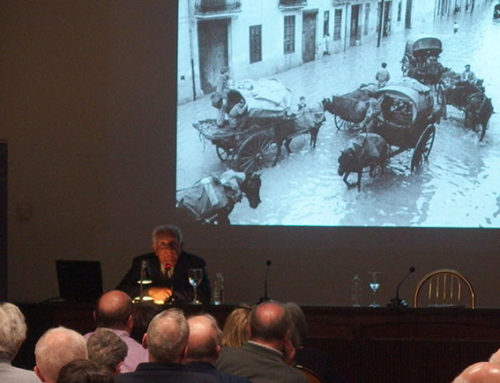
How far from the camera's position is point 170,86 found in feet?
26.4

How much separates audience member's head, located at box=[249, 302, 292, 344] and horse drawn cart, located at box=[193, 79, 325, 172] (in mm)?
4079

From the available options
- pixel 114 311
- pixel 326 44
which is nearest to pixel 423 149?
pixel 326 44

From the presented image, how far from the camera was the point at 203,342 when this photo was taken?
3.61 metres

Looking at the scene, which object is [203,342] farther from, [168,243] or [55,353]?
[168,243]

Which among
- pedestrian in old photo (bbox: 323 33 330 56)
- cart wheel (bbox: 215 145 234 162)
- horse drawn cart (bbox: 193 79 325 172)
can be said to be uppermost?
pedestrian in old photo (bbox: 323 33 330 56)

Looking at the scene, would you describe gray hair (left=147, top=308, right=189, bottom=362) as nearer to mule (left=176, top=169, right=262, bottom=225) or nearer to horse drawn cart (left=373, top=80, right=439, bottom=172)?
mule (left=176, top=169, right=262, bottom=225)

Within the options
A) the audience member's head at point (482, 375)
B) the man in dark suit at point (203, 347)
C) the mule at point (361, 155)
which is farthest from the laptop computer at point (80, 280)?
the audience member's head at point (482, 375)

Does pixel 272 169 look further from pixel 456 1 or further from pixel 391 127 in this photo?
pixel 456 1

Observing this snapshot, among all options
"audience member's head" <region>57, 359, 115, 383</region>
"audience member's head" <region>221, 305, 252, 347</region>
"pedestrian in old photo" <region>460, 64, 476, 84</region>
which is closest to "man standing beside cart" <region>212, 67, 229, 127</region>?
"pedestrian in old photo" <region>460, 64, 476, 84</region>

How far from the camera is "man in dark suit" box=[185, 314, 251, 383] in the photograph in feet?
11.6

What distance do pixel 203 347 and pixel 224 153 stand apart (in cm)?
446

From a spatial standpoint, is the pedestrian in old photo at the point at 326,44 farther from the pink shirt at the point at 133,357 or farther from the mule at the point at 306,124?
the pink shirt at the point at 133,357

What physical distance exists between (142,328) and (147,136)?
3160mm

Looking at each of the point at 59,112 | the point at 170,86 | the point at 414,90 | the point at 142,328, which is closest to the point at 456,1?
the point at 414,90
